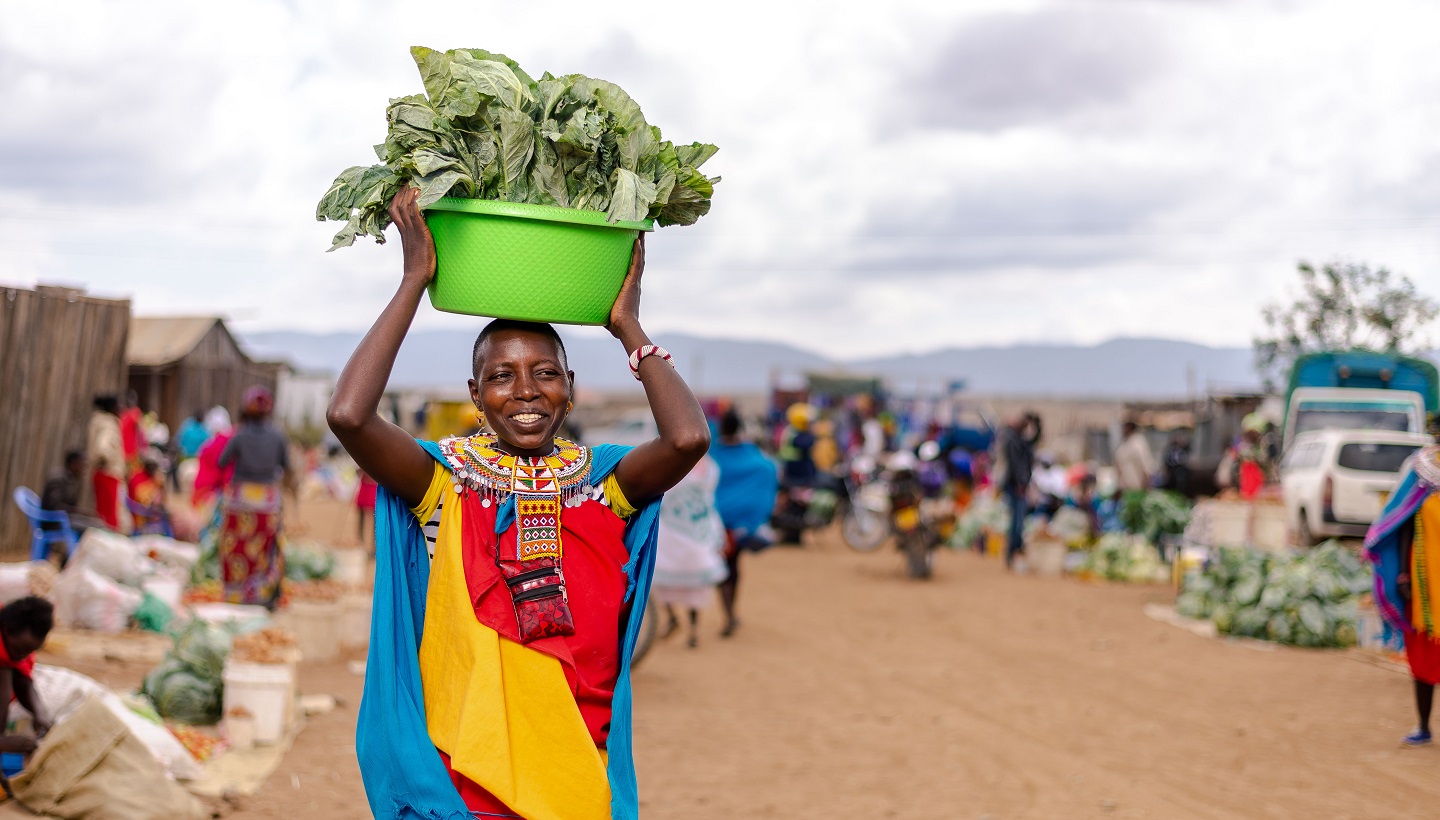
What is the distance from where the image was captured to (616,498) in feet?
10.1

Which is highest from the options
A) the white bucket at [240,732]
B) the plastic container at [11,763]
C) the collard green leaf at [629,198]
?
the collard green leaf at [629,198]

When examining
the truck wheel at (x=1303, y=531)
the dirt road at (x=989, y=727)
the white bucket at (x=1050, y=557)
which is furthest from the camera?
the white bucket at (x=1050, y=557)

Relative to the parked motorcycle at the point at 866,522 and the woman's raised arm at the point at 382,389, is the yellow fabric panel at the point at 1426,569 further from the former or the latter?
the parked motorcycle at the point at 866,522

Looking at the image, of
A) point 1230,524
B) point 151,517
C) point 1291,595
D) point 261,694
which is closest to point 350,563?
point 151,517

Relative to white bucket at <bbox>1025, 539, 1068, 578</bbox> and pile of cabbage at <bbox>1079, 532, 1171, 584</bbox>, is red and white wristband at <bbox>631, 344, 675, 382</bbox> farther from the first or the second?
white bucket at <bbox>1025, 539, 1068, 578</bbox>

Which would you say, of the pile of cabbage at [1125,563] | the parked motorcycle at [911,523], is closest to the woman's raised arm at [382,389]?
the parked motorcycle at [911,523]

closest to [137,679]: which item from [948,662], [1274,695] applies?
[948,662]

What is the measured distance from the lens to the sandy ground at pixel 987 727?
22.0 feet

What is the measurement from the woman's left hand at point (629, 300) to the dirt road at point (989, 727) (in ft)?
13.2

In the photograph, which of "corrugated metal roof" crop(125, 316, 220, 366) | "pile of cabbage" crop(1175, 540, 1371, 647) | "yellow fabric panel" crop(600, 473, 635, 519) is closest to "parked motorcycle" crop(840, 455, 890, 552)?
"pile of cabbage" crop(1175, 540, 1371, 647)

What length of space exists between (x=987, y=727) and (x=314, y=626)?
5.07 metres

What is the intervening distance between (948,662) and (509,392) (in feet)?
28.8

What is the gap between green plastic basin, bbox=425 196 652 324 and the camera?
112 inches

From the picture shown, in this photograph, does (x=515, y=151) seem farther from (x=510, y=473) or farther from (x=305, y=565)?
(x=305, y=565)
